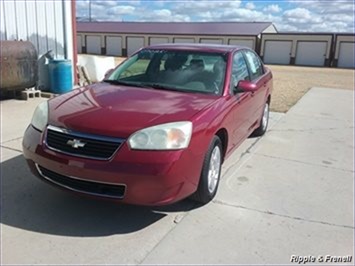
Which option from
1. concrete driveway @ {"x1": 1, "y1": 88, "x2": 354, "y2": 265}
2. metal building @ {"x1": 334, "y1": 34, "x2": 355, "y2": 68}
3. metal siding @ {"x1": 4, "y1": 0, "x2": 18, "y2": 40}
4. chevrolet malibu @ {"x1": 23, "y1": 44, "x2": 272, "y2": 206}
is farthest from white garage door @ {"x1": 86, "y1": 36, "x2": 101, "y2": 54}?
chevrolet malibu @ {"x1": 23, "y1": 44, "x2": 272, "y2": 206}

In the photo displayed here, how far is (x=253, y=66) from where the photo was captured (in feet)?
18.3

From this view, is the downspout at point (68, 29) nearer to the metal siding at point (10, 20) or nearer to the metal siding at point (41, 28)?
the metal siding at point (41, 28)

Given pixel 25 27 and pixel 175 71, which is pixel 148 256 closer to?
pixel 175 71

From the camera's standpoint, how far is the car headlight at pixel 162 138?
295cm

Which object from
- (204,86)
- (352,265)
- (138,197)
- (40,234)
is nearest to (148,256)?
(138,197)

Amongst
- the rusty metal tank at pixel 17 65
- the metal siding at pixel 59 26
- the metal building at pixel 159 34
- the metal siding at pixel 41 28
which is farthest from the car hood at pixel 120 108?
the metal building at pixel 159 34

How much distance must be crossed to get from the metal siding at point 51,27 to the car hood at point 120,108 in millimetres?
6181

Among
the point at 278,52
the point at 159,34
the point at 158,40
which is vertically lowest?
the point at 278,52

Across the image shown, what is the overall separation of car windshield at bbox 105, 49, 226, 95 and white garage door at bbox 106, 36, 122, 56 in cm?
4546

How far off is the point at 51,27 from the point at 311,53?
3558 centimetres

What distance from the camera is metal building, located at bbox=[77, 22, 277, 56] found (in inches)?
1714

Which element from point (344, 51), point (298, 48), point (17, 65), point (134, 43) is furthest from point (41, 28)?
point (134, 43)

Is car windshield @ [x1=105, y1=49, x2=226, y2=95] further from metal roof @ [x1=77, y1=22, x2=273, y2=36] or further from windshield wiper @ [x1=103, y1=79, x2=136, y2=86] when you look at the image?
metal roof @ [x1=77, y1=22, x2=273, y2=36]

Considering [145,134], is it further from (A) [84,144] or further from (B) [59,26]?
(B) [59,26]
